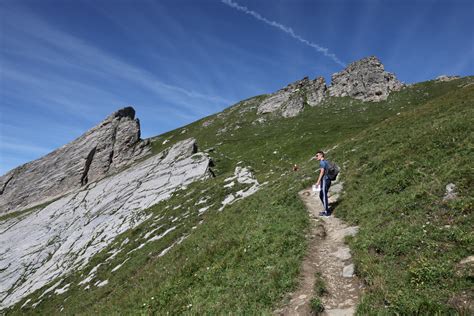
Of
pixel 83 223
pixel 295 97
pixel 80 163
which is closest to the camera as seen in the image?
pixel 83 223

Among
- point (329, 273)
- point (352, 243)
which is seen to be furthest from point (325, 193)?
point (329, 273)

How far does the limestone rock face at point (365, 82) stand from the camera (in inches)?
3375

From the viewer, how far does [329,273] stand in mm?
10992

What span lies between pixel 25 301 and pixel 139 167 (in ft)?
112

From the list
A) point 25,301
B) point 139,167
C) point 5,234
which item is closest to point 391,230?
point 25,301

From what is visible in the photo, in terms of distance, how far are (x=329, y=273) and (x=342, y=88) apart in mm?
91142

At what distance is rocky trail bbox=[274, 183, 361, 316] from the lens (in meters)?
9.30

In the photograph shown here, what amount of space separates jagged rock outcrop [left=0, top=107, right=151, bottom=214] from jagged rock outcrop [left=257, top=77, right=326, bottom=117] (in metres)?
40.8

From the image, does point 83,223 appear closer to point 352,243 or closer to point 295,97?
point 352,243

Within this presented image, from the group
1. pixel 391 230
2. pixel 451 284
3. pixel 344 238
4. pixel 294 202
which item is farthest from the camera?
pixel 294 202

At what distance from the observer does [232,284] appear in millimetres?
12047

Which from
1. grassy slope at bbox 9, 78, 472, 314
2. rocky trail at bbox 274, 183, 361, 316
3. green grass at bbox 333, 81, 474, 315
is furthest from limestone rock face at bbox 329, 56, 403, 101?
rocky trail at bbox 274, 183, 361, 316

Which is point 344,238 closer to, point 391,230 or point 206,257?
point 391,230

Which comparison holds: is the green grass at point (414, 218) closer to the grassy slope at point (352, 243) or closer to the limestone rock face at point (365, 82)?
the grassy slope at point (352, 243)
